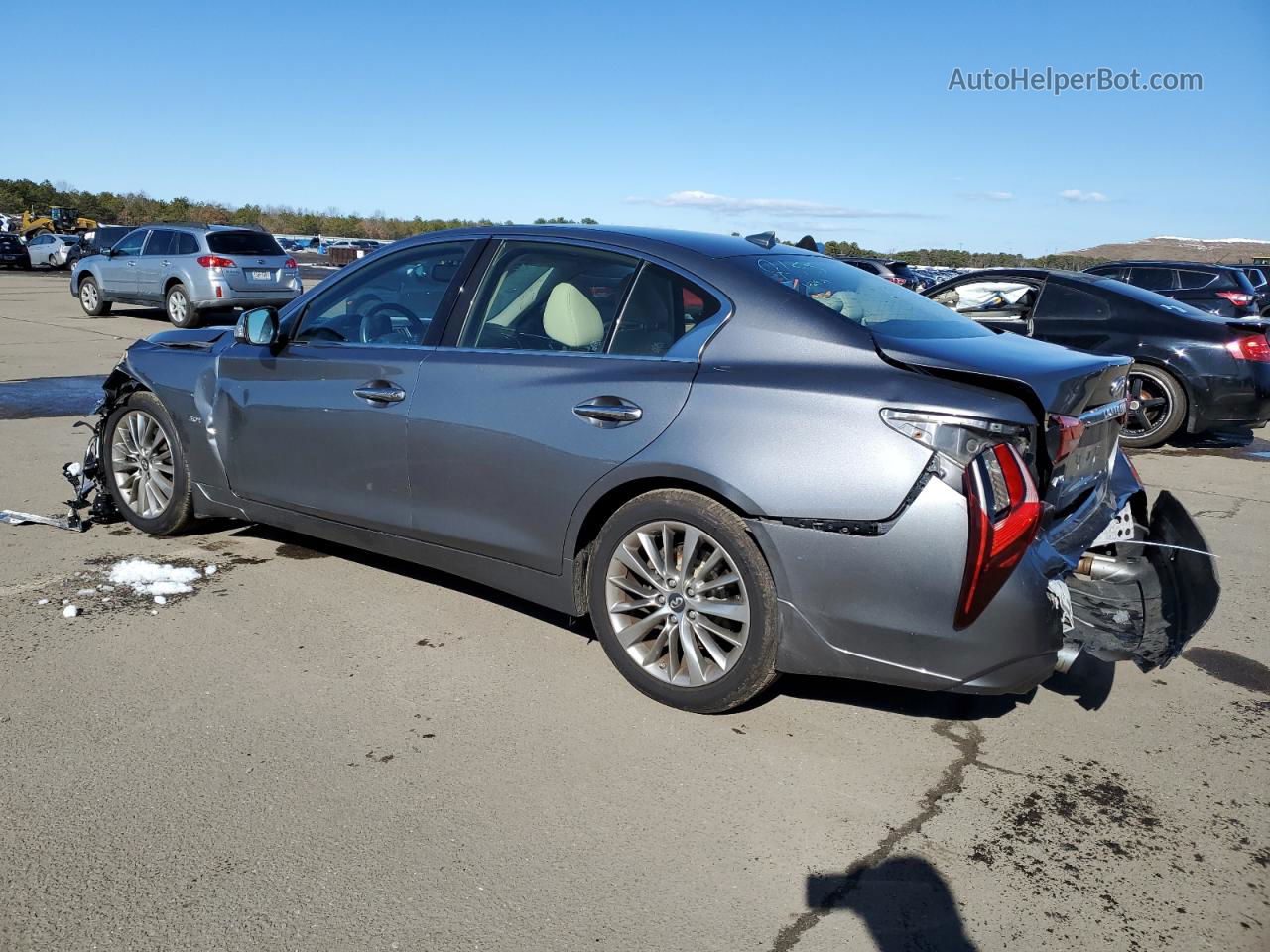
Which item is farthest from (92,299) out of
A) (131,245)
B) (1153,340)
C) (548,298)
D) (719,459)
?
(719,459)

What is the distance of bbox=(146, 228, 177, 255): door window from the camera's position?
57.4ft

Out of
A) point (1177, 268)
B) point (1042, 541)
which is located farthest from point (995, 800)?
point (1177, 268)

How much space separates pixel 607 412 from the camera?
3.77m

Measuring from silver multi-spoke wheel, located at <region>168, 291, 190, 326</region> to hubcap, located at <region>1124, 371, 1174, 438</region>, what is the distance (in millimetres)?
14175

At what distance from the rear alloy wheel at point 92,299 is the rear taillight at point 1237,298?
18666mm

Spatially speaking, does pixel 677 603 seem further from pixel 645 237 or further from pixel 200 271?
pixel 200 271

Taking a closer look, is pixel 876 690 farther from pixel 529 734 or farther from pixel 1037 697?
pixel 529 734

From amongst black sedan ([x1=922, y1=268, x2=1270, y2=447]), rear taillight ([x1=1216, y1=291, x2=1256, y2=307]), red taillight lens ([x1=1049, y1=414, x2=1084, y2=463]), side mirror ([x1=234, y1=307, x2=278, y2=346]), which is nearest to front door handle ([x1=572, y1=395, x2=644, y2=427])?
red taillight lens ([x1=1049, y1=414, x2=1084, y2=463])

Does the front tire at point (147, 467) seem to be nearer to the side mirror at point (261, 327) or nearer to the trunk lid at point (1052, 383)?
the side mirror at point (261, 327)

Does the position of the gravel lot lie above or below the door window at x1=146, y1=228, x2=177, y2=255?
below

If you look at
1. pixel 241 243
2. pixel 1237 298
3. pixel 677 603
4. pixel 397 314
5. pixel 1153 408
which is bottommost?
pixel 1153 408

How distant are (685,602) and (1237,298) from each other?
50.8 feet

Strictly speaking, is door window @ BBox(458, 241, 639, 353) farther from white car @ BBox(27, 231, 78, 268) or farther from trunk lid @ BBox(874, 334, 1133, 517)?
white car @ BBox(27, 231, 78, 268)

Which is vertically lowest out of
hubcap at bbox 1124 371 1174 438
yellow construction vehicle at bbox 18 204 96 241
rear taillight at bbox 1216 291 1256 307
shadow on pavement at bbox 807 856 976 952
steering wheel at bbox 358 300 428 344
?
shadow on pavement at bbox 807 856 976 952
